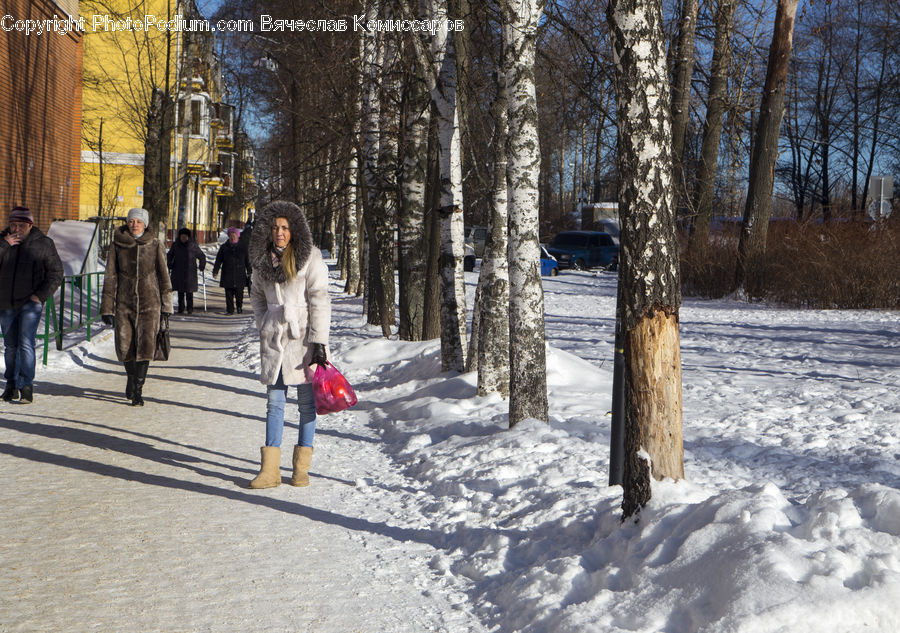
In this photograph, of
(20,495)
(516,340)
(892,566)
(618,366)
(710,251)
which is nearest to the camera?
(892,566)

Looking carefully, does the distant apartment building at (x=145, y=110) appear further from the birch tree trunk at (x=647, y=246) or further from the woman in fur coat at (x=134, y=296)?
the birch tree trunk at (x=647, y=246)

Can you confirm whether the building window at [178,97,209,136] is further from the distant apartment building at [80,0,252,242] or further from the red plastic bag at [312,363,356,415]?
the red plastic bag at [312,363,356,415]

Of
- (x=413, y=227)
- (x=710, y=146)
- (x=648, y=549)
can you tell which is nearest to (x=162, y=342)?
(x=413, y=227)

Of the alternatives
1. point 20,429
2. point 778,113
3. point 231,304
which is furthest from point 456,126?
point 778,113

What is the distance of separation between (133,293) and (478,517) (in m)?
5.25

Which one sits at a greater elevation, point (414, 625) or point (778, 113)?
point (778, 113)

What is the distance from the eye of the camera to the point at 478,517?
579 cm

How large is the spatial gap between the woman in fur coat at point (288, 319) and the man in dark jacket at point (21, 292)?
3.83 meters

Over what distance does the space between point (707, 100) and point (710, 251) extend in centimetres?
443

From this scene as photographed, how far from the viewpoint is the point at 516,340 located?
25.3ft

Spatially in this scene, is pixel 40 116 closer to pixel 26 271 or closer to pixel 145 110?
pixel 145 110

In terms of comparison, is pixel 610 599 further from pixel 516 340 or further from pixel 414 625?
pixel 516 340

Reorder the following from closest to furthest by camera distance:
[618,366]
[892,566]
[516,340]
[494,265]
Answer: [892,566], [618,366], [516,340], [494,265]

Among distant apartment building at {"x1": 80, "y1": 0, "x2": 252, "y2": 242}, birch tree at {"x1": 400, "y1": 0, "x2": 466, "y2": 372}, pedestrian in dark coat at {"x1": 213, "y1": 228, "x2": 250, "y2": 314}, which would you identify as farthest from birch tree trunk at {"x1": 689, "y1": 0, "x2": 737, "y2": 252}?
distant apartment building at {"x1": 80, "y1": 0, "x2": 252, "y2": 242}
